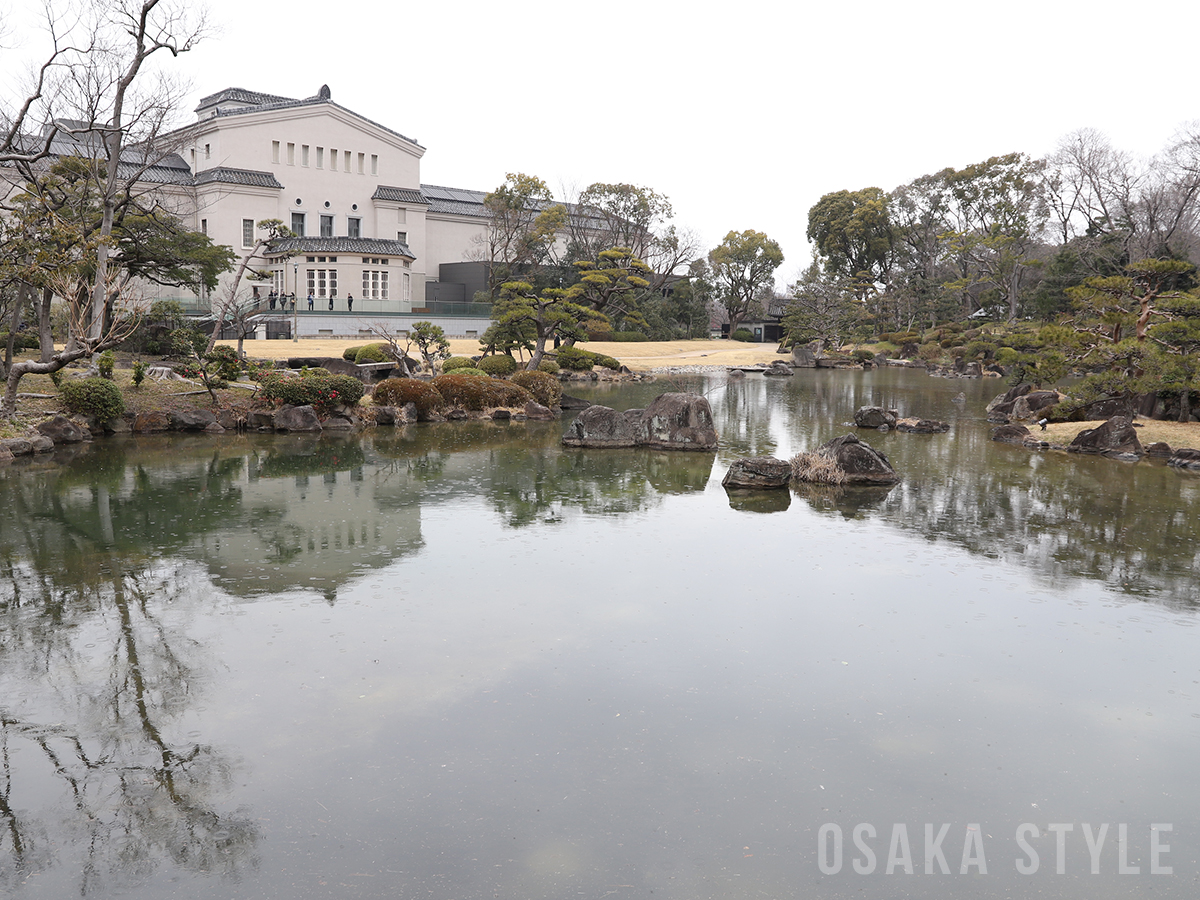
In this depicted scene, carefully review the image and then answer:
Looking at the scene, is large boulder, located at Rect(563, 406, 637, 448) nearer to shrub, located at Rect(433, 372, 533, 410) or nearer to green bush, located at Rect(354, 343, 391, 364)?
shrub, located at Rect(433, 372, 533, 410)

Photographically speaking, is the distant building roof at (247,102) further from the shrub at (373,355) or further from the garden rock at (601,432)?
the garden rock at (601,432)

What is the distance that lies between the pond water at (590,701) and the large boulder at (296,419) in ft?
24.0

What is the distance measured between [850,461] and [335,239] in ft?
128

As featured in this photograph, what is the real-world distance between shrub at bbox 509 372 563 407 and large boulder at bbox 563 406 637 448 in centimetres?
602

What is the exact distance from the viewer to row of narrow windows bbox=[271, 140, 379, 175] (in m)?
48.0

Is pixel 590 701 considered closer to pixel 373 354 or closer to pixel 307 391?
pixel 307 391

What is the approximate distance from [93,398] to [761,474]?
45.3 feet

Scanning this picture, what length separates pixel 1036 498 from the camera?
41.4 ft

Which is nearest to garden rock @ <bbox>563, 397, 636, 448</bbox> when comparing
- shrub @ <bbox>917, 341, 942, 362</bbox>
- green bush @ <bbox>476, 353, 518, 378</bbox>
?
green bush @ <bbox>476, 353, 518, 378</bbox>

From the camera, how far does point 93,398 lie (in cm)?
1702

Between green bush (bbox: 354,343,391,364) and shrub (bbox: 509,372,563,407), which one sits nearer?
shrub (bbox: 509,372,563,407)

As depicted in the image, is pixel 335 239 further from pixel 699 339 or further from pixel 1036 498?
pixel 1036 498

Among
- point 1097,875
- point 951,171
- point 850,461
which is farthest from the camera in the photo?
point 951,171

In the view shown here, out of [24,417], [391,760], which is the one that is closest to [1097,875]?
[391,760]
